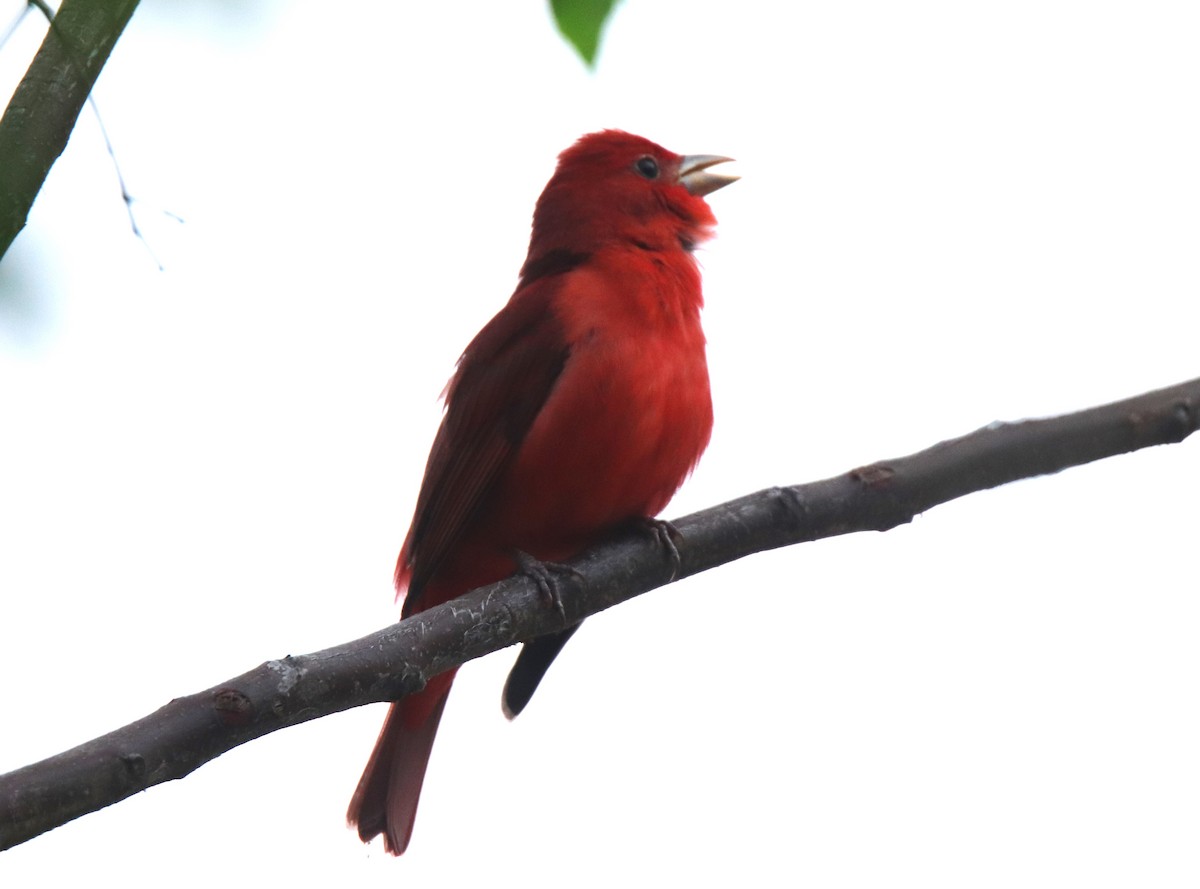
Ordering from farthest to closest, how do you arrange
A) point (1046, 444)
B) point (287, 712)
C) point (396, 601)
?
point (396, 601), point (1046, 444), point (287, 712)

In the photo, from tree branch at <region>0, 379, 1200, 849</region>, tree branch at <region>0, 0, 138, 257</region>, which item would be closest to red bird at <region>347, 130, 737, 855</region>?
tree branch at <region>0, 379, 1200, 849</region>

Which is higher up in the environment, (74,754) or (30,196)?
(30,196)

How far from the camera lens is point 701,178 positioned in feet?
16.7

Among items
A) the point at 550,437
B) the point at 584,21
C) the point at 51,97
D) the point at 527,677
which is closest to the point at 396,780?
the point at 527,677

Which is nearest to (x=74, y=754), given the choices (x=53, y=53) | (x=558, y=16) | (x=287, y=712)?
(x=287, y=712)

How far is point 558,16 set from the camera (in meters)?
1.88

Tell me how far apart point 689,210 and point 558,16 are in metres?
3.05

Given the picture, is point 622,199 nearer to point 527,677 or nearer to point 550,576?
point 527,677

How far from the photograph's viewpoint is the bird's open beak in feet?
16.7

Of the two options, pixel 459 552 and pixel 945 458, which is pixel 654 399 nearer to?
pixel 459 552

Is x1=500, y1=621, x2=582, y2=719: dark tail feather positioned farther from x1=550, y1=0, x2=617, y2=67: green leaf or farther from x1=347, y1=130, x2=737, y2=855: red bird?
x1=550, y1=0, x2=617, y2=67: green leaf

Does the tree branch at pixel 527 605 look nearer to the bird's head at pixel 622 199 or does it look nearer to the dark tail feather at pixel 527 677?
the dark tail feather at pixel 527 677

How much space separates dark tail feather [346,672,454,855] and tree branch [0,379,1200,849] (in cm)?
105

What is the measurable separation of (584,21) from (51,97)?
0.82 metres
